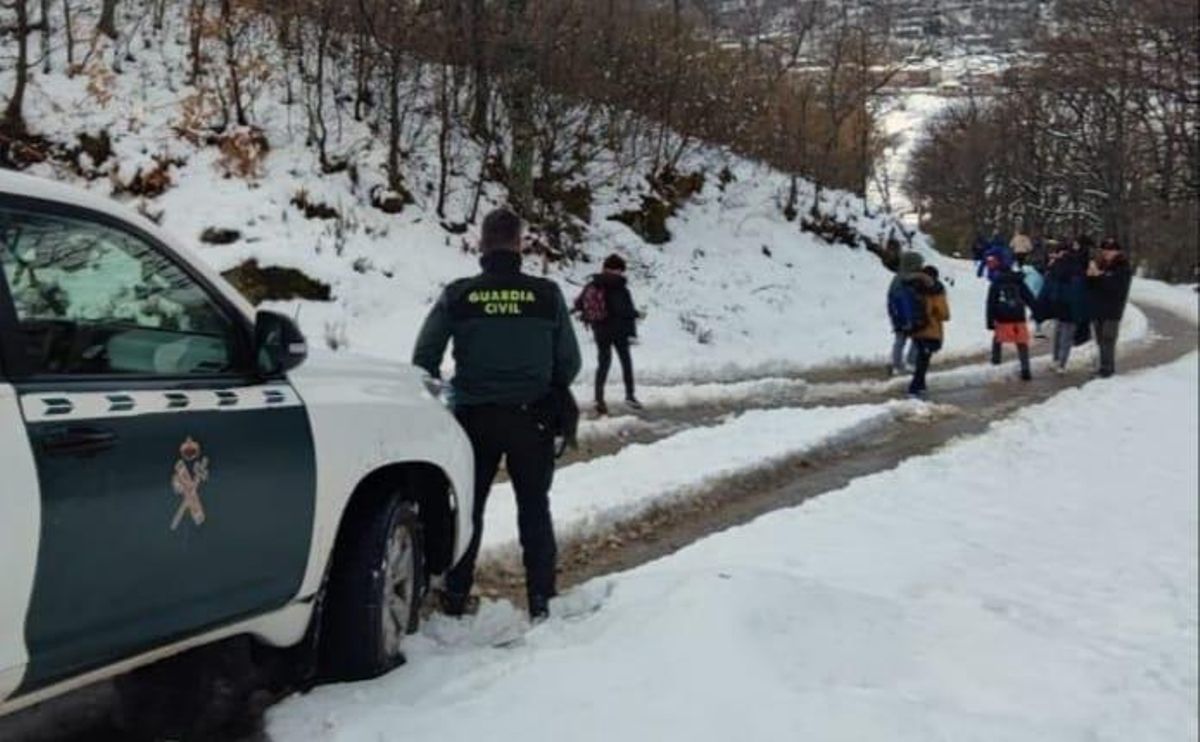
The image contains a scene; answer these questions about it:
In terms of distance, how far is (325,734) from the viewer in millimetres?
3980

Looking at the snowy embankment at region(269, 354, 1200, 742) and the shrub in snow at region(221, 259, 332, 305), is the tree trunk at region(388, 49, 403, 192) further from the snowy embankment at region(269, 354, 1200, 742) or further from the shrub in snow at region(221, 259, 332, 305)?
the snowy embankment at region(269, 354, 1200, 742)

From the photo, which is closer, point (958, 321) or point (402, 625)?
point (402, 625)

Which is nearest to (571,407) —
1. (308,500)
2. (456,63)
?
(308,500)

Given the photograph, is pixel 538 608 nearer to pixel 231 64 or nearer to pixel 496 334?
pixel 496 334

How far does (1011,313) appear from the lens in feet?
58.1

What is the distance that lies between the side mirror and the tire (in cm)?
82

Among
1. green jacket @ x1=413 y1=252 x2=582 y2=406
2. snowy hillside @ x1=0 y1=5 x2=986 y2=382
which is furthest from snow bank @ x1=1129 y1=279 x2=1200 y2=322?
green jacket @ x1=413 y1=252 x2=582 y2=406

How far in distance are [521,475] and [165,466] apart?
8.01ft

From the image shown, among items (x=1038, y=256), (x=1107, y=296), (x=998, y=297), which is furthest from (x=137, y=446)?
(x=1038, y=256)

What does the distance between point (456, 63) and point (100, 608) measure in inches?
707

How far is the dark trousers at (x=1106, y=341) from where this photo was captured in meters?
17.2

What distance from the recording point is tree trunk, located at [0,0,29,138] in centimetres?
1669

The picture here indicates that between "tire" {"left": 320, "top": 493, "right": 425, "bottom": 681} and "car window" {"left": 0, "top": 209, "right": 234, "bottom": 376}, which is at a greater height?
"car window" {"left": 0, "top": 209, "right": 234, "bottom": 376}

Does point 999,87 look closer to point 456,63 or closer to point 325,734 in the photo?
point 456,63
